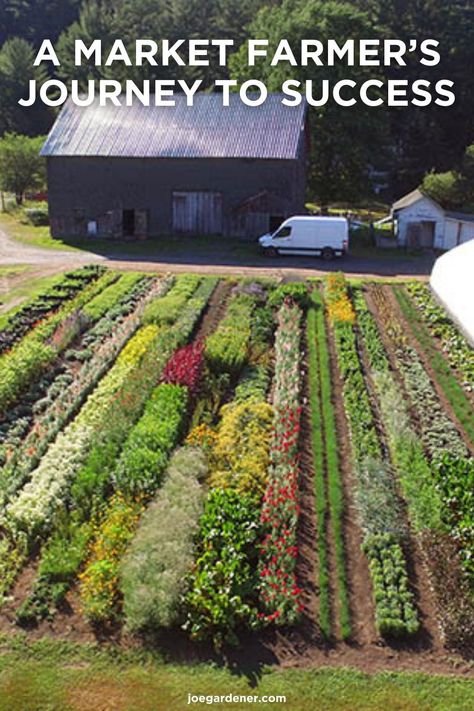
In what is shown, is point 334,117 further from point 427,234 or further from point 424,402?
point 424,402

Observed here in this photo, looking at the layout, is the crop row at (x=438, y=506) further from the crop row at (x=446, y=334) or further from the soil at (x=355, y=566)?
the crop row at (x=446, y=334)

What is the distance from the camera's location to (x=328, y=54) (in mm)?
44938

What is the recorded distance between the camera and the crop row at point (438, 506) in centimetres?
1109

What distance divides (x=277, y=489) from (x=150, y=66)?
58.9m

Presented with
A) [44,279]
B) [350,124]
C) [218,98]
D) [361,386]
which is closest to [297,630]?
[361,386]

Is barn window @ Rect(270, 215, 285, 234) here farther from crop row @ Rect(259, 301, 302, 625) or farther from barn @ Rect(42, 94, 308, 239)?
crop row @ Rect(259, 301, 302, 625)

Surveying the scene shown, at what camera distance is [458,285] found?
16844 millimetres

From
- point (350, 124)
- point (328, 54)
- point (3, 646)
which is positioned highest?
point (328, 54)

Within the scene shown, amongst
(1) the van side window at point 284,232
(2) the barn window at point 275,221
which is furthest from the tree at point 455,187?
(1) the van side window at point 284,232

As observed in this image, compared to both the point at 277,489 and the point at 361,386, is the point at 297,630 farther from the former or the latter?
the point at 361,386

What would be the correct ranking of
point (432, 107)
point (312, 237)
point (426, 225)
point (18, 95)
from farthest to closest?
point (18, 95)
point (432, 107)
point (426, 225)
point (312, 237)

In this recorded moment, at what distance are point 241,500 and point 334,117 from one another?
3680 cm

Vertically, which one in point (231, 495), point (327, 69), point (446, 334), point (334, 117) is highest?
point (327, 69)

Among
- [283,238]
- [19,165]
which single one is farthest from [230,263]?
[19,165]
